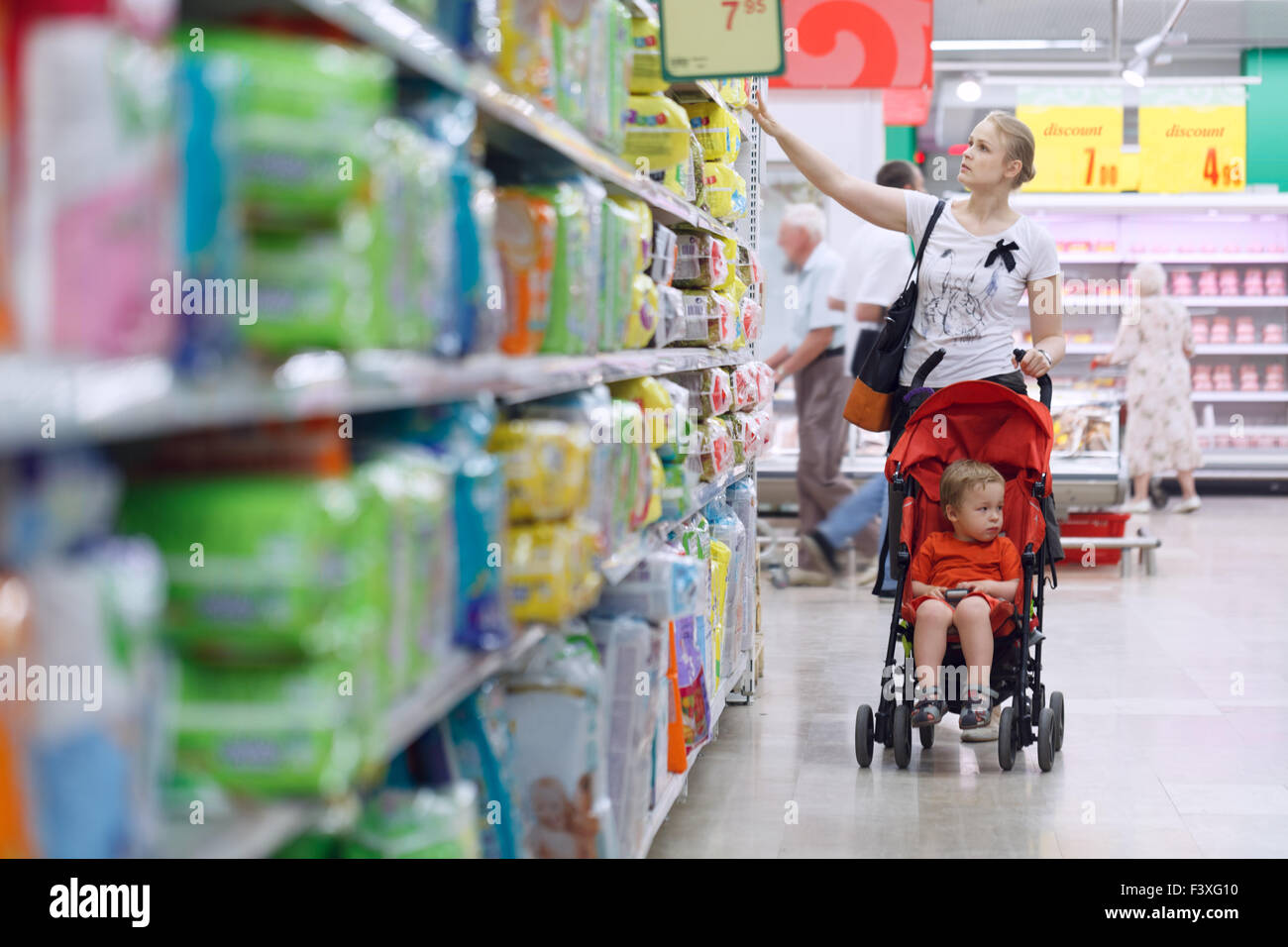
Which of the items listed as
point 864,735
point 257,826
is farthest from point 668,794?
point 257,826

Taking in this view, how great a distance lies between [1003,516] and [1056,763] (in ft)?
2.15

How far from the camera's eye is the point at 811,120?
Answer: 7723mm

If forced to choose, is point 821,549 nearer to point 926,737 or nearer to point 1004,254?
point 926,737

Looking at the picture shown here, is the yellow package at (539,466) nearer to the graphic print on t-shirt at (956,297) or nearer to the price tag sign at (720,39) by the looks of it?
the price tag sign at (720,39)

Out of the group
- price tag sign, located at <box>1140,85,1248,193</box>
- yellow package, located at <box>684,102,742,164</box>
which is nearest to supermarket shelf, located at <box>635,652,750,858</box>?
yellow package, located at <box>684,102,742,164</box>

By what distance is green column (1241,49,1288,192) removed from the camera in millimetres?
13883

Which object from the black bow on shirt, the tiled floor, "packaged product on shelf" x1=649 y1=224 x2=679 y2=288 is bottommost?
the tiled floor

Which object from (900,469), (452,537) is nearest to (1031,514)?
(900,469)

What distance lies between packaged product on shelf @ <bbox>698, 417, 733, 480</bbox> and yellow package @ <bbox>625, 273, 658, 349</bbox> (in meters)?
0.67

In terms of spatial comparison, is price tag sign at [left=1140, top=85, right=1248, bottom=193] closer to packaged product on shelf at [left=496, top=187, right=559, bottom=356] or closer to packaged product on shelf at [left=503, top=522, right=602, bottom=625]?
packaged product on shelf at [left=496, top=187, right=559, bottom=356]

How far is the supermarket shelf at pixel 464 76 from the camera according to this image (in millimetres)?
1288

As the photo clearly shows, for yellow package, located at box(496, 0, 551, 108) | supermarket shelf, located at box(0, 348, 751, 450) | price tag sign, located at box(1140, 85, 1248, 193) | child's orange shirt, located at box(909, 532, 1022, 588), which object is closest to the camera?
supermarket shelf, located at box(0, 348, 751, 450)
